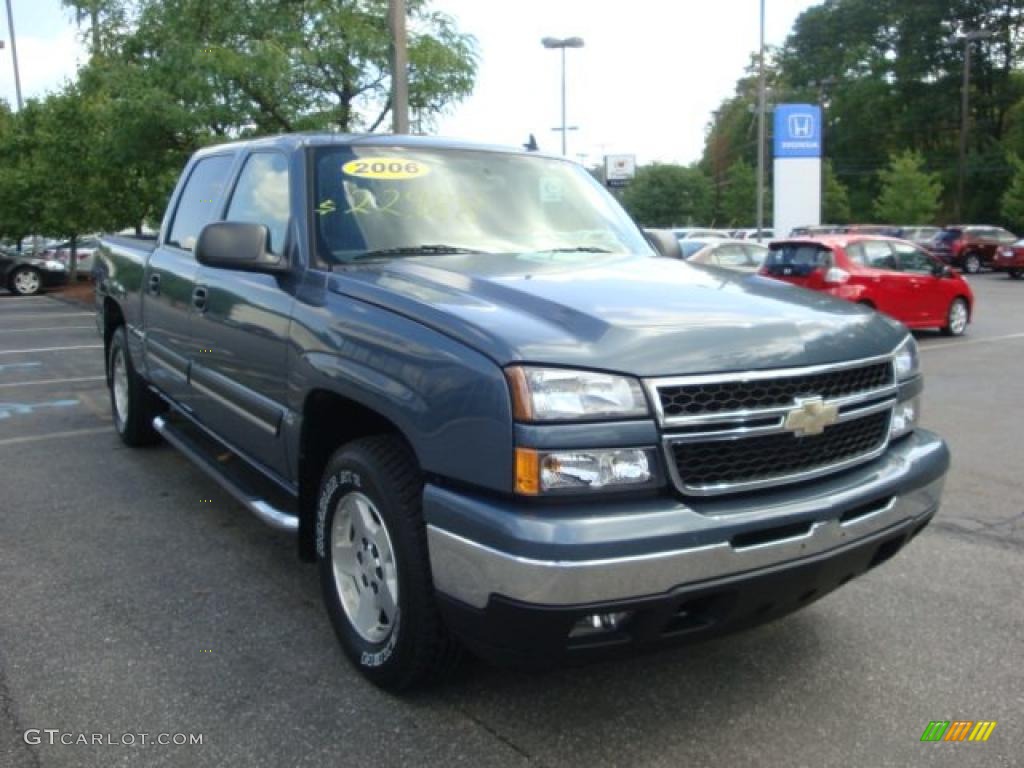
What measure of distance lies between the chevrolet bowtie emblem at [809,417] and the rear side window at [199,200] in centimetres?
317

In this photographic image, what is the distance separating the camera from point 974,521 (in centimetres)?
509

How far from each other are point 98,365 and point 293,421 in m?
8.96

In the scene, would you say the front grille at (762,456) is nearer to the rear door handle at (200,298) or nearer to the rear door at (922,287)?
the rear door handle at (200,298)

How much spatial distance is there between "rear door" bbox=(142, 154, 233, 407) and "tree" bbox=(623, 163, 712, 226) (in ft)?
264

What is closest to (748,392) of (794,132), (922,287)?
(922,287)

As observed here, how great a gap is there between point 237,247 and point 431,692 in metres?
1.75

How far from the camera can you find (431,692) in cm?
314

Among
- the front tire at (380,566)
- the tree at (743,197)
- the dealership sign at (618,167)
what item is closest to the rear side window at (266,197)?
the front tire at (380,566)

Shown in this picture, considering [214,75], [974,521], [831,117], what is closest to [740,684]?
[974,521]

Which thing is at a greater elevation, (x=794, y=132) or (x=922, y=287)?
(x=794, y=132)

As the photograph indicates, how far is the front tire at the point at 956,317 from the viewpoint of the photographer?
14.1 m

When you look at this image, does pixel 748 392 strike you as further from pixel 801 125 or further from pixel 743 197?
pixel 743 197

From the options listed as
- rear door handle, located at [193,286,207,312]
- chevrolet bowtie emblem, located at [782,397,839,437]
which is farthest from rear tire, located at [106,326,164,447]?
chevrolet bowtie emblem, located at [782,397,839,437]

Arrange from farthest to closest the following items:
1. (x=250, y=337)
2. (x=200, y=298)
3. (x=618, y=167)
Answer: (x=618, y=167), (x=200, y=298), (x=250, y=337)
